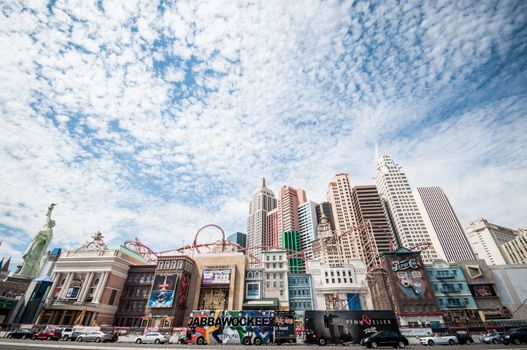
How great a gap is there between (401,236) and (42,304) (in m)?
148

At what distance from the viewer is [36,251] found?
2435 inches

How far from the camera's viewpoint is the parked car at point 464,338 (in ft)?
109

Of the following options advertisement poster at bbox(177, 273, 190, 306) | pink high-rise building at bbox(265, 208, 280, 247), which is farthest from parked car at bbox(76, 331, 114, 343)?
pink high-rise building at bbox(265, 208, 280, 247)

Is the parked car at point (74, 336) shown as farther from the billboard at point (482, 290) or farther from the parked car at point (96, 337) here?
the billboard at point (482, 290)

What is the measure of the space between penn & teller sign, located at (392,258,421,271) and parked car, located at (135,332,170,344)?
5115cm

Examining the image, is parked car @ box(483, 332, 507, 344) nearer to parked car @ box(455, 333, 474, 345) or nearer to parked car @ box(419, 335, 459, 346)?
parked car @ box(455, 333, 474, 345)

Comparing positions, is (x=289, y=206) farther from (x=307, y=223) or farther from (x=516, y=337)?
(x=516, y=337)

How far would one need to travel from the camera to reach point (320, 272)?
73.4m

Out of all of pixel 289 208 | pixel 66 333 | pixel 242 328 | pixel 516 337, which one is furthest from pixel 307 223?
pixel 66 333

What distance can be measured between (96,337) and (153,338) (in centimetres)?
815

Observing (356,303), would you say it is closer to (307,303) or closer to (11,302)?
(307,303)

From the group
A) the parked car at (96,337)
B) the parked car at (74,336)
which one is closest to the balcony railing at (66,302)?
the parked car at (74,336)

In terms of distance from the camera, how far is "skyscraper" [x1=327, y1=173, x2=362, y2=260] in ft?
422

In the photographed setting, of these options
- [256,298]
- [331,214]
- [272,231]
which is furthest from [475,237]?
[256,298]
